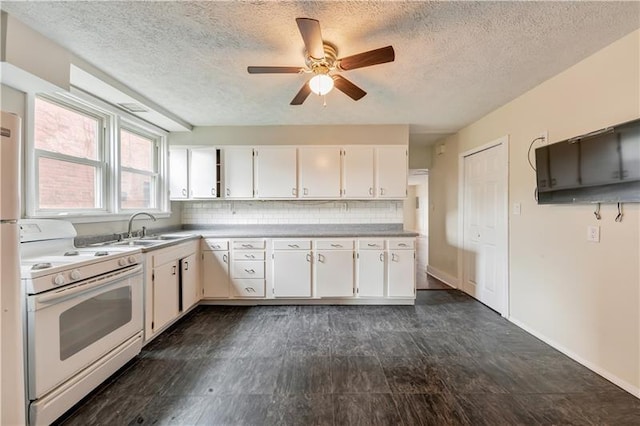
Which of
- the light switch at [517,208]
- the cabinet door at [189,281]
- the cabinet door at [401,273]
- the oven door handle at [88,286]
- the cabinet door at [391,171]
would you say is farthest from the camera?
the cabinet door at [391,171]

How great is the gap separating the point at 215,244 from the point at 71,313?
175 centimetres

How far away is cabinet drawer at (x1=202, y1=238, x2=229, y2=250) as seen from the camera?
336cm

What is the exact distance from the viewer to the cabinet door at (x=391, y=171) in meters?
3.61

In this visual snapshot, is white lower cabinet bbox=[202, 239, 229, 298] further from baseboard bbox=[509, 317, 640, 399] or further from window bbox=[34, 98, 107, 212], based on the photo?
baseboard bbox=[509, 317, 640, 399]

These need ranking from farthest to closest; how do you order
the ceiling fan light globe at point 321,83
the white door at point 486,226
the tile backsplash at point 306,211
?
the tile backsplash at point 306,211 < the white door at point 486,226 < the ceiling fan light globe at point 321,83

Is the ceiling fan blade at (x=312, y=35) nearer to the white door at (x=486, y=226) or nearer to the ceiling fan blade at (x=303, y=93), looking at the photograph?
the ceiling fan blade at (x=303, y=93)

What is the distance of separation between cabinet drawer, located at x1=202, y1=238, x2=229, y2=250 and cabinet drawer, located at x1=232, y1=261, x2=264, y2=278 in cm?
26

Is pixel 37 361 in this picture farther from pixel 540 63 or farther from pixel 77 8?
pixel 540 63

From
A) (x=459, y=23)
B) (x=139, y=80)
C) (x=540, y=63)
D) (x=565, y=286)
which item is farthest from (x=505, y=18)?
(x=139, y=80)

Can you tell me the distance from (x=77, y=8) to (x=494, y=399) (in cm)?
357

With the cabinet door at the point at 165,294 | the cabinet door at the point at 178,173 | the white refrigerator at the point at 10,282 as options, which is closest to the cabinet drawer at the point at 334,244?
the cabinet door at the point at 165,294

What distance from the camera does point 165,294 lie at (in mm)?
2633

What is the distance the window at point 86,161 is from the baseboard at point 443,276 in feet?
14.7

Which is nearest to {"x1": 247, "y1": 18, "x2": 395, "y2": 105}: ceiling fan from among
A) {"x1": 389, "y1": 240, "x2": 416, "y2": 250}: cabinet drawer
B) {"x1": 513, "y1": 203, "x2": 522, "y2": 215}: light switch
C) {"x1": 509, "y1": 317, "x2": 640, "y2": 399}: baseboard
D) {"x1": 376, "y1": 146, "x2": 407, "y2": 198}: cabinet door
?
{"x1": 376, "y1": 146, "x2": 407, "y2": 198}: cabinet door
